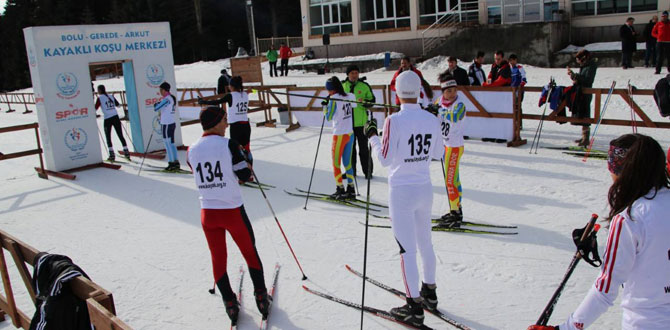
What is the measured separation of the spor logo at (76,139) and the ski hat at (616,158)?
11.8m

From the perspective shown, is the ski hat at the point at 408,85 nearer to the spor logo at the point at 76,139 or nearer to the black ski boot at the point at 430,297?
the black ski boot at the point at 430,297

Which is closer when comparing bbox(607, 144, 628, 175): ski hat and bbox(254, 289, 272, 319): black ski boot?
bbox(607, 144, 628, 175): ski hat

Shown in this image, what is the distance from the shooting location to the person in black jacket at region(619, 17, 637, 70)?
1819 centimetres

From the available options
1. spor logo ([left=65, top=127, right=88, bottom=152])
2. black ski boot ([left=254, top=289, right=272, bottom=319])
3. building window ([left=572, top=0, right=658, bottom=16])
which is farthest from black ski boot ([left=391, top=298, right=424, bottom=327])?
building window ([left=572, top=0, right=658, bottom=16])

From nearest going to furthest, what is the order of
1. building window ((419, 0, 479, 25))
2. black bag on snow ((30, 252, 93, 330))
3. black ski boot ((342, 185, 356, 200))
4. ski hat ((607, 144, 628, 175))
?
ski hat ((607, 144, 628, 175)) < black bag on snow ((30, 252, 93, 330)) < black ski boot ((342, 185, 356, 200)) < building window ((419, 0, 479, 25))

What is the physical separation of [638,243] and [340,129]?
611 centimetres

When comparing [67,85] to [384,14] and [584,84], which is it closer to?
[584,84]

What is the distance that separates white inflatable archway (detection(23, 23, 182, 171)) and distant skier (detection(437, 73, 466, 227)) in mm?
6691

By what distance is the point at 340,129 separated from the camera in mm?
8242

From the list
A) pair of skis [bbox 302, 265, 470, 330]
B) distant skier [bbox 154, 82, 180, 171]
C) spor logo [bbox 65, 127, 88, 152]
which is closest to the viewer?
pair of skis [bbox 302, 265, 470, 330]

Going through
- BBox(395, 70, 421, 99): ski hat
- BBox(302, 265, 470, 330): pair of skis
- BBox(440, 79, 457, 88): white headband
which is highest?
BBox(395, 70, 421, 99): ski hat

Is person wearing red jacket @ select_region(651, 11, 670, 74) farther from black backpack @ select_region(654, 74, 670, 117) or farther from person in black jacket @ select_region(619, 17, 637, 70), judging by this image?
black backpack @ select_region(654, 74, 670, 117)

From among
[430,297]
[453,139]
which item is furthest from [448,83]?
[430,297]

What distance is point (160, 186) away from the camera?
33.9ft
